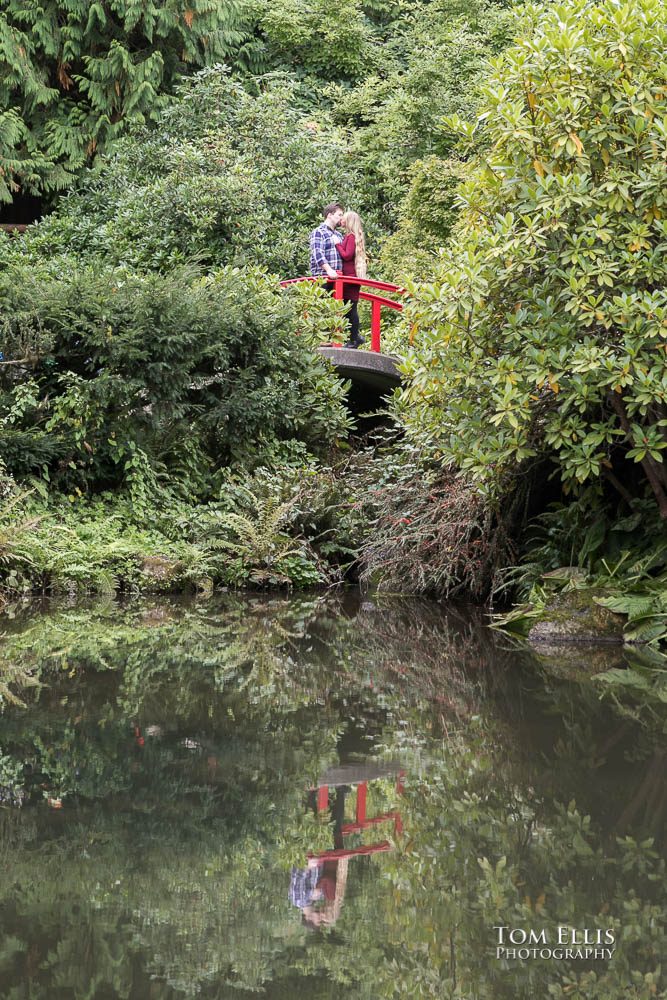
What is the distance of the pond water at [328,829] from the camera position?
329 centimetres

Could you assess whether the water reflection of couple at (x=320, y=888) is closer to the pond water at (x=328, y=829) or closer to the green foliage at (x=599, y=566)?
the pond water at (x=328, y=829)

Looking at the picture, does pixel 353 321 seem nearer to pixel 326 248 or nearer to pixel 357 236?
pixel 326 248

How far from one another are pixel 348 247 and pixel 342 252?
107mm

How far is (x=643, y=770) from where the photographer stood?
5.20 metres

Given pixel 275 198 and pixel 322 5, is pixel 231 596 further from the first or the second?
pixel 322 5

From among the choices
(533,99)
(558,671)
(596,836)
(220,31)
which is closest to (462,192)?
(533,99)

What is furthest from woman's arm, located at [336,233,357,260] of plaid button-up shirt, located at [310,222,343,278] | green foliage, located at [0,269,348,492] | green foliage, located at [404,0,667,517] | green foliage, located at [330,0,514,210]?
green foliage, located at [404,0,667,517]

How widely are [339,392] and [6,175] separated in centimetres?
1048

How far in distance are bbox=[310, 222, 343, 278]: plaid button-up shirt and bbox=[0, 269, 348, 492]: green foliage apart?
97 centimetres

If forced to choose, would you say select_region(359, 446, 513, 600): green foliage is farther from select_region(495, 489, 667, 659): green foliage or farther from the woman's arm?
the woman's arm

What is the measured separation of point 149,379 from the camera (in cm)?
1378

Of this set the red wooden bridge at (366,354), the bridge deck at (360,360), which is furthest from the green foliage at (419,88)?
the bridge deck at (360,360)

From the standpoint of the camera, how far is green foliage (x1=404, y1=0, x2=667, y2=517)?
8391 mm

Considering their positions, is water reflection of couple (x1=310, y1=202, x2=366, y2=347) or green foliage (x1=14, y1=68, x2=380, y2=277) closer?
water reflection of couple (x1=310, y1=202, x2=366, y2=347)
